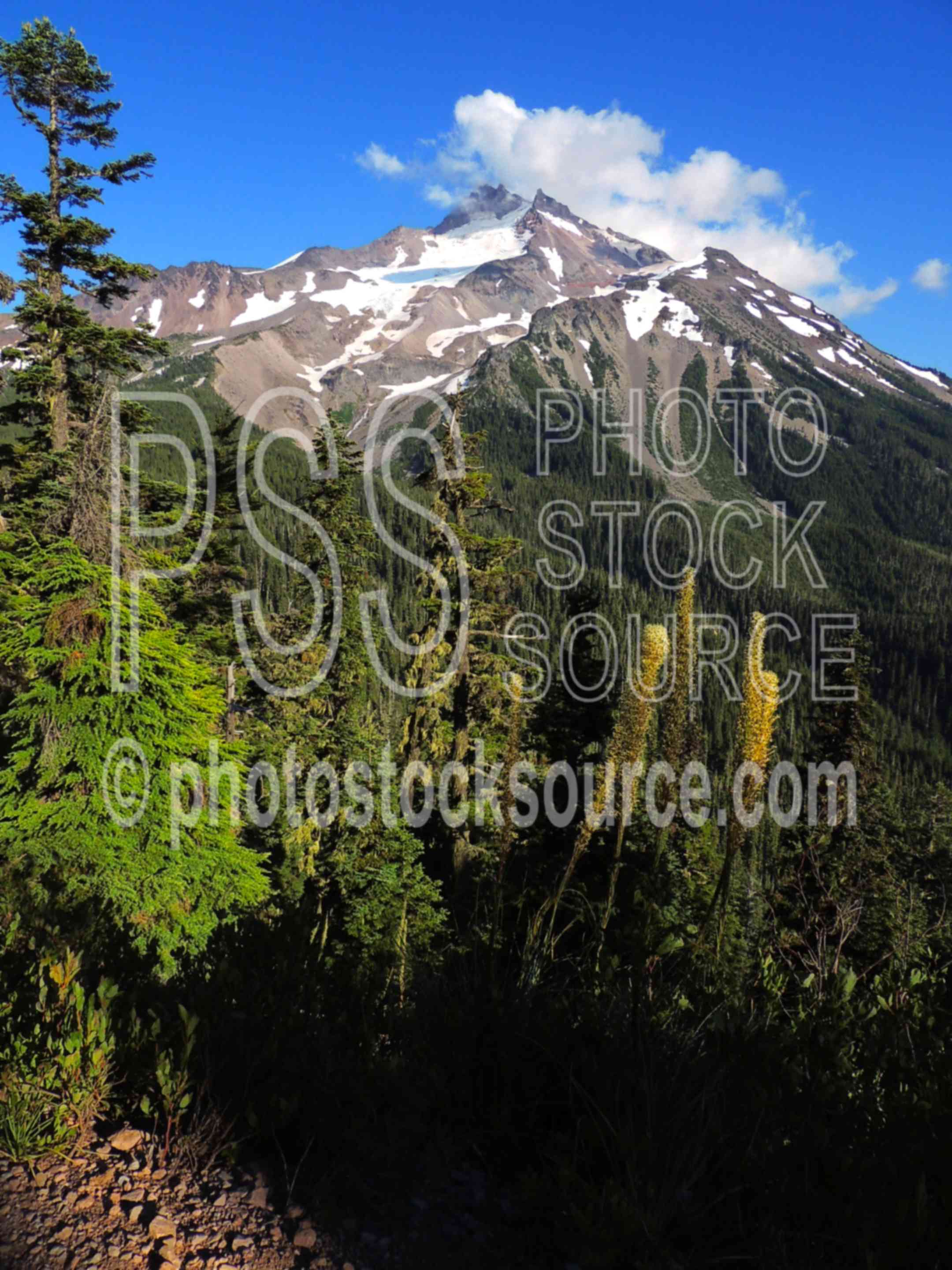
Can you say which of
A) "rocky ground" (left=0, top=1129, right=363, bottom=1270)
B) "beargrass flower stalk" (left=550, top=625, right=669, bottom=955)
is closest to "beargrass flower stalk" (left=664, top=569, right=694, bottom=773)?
"beargrass flower stalk" (left=550, top=625, right=669, bottom=955)

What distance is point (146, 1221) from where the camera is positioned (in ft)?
8.18

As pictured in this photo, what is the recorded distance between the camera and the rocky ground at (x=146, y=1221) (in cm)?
235

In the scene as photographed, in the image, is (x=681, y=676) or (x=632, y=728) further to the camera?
(x=632, y=728)

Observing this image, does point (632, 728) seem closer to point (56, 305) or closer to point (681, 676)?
point (681, 676)

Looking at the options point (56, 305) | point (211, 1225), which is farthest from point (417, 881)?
point (211, 1225)

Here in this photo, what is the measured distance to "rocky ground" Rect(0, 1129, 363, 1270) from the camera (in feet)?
7.70

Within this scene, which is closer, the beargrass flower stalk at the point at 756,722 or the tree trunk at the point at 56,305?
the beargrass flower stalk at the point at 756,722

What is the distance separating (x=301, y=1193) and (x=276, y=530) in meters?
144

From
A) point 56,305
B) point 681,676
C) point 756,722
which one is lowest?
point 756,722

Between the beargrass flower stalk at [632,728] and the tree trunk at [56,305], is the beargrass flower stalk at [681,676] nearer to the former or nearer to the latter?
the beargrass flower stalk at [632,728]

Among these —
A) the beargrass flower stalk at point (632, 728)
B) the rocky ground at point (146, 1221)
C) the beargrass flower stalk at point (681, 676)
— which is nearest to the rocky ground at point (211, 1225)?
the rocky ground at point (146, 1221)

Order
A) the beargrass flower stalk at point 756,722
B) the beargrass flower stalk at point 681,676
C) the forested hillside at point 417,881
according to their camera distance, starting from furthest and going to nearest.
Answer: the beargrass flower stalk at point 681,676, the beargrass flower stalk at point 756,722, the forested hillside at point 417,881

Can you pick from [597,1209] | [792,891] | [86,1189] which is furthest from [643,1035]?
[792,891]

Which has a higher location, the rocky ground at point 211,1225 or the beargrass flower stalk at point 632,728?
the beargrass flower stalk at point 632,728
